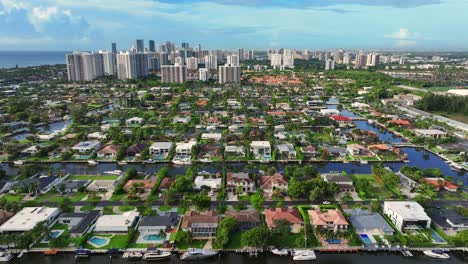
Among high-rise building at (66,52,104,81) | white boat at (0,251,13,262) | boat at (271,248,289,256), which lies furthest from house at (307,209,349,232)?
high-rise building at (66,52,104,81)

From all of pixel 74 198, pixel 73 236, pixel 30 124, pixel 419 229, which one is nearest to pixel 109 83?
pixel 30 124

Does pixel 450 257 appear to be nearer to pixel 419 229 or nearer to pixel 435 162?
pixel 419 229

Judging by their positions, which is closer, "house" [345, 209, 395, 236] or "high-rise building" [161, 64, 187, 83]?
"house" [345, 209, 395, 236]

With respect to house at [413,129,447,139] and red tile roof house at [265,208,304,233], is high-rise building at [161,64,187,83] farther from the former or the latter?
red tile roof house at [265,208,304,233]

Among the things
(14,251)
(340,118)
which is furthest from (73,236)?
(340,118)

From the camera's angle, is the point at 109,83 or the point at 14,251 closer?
the point at 14,251

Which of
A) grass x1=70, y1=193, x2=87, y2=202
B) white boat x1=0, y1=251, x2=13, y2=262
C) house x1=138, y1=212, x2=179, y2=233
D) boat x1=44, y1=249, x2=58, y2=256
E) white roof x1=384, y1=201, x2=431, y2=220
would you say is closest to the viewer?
white boat x1=0, y1=251, x2=13, y2=262

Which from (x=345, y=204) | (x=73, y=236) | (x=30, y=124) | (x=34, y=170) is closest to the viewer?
(x=73, y=236)

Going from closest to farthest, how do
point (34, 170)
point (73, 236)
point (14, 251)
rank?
1. point (14, 251)
2. point (73, 236)
3. point (34, 170)
